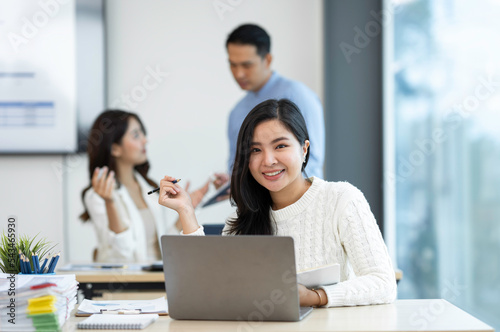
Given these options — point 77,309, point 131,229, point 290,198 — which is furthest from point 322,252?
point 131,229

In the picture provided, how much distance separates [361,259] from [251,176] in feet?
1.60

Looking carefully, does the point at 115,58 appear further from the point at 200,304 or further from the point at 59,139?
the point at 200,304

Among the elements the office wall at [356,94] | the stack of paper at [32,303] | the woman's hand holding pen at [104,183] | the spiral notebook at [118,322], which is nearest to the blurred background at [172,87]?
the office wall at [356,94]

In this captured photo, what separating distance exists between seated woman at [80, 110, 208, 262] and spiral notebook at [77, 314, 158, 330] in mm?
1637

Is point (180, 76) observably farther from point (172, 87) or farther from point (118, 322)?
point (118, 322)

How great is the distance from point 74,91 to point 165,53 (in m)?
0.59

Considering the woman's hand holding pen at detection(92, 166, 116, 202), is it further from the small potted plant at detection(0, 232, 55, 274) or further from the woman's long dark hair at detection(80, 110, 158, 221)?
the small potted plant at detection(0, 232, 55, 274)

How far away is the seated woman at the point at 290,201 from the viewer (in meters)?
1.93

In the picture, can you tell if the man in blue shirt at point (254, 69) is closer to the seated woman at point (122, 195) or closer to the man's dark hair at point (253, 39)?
the man's dark hair at point (253, 39)

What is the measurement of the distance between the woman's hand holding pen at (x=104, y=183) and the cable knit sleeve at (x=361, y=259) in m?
1.67

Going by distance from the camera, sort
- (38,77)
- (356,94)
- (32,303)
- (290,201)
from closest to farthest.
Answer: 1. (32,303)
2. (290,201)
3. (356,94)
4. (38,77)

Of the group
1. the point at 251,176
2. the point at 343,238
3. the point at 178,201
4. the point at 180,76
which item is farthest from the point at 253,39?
the point at 343,238

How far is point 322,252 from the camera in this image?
200 cm

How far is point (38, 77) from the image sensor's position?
3754 millimetres
